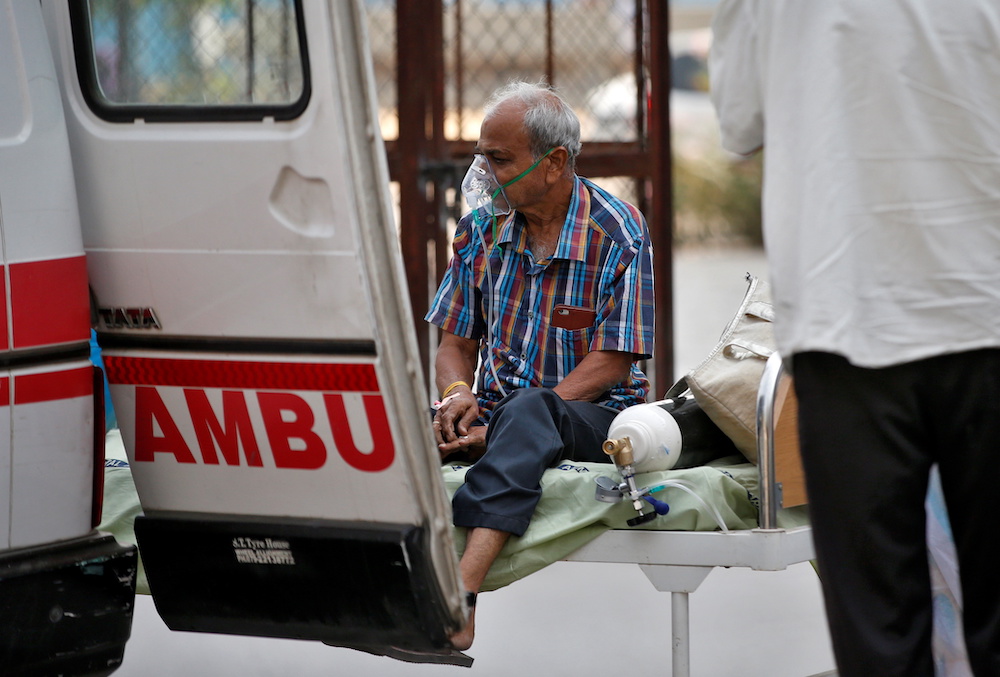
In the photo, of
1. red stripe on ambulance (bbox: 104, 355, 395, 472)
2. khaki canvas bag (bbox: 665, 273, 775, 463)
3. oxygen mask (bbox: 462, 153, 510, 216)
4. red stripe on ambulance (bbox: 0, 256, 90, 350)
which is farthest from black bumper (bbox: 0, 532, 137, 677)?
khaki canvas bag (bbox: 665, 273, 775, 463)

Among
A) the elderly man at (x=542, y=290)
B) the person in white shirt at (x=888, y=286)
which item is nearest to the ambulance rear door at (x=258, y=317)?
the elderly man at (x=542, y=290)

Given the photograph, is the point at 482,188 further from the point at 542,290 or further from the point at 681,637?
the point at 681,637

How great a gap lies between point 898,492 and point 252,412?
1.25 m

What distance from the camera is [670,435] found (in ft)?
8.87

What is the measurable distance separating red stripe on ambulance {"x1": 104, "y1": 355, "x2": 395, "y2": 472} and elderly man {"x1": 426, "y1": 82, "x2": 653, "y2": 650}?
0.57 metres

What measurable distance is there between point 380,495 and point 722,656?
171 centimetres

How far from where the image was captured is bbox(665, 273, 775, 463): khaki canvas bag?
2816 millimetres

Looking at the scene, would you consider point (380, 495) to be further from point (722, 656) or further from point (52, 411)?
point (722, 656)

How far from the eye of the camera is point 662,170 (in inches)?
194

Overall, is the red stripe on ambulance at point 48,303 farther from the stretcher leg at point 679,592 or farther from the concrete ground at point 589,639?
the concrete ground at point 589,639

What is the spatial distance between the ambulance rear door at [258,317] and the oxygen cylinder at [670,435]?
54 cm

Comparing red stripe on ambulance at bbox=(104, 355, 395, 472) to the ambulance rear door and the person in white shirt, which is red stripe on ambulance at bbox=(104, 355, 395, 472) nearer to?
the ambulance rear door

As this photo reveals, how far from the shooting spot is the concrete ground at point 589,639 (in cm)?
354

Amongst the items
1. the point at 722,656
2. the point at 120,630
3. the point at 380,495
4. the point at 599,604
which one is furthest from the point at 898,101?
the point at 599,604
